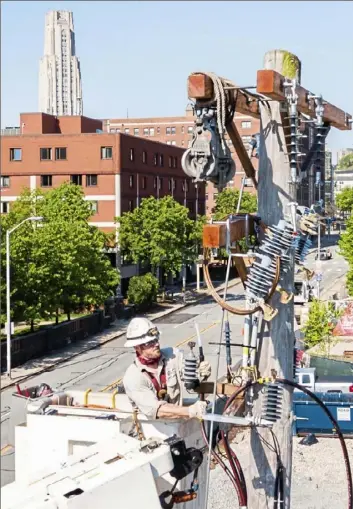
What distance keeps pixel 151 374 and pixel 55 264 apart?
1202 inches

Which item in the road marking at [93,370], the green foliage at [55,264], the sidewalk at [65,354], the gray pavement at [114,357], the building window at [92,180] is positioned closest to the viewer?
the gray pavement at [114,357]

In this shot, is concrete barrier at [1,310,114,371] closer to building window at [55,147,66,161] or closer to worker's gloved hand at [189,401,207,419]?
building window at [55,147,66,161]

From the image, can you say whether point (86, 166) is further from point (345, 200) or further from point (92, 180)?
point (345, 200)

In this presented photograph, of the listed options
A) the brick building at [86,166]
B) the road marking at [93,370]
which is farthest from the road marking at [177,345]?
the brick building at [86,166]

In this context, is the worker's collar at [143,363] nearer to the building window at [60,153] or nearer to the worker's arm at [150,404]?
the worker's arm at [150,404]

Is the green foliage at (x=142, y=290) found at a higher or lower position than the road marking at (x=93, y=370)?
higher

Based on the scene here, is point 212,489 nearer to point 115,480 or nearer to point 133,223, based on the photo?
point 115,480

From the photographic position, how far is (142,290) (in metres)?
47.4

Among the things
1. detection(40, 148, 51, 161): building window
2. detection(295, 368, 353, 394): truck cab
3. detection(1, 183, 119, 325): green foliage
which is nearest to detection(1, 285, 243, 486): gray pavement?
detection(295, 368, 353, 394): truck cab

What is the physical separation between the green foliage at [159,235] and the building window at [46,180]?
642 centimetres

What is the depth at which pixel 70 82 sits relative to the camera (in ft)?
549

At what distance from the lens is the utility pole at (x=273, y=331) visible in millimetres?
5742

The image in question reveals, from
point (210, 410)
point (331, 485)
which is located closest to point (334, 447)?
point (331, 485)

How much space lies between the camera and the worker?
5801 millimetres
